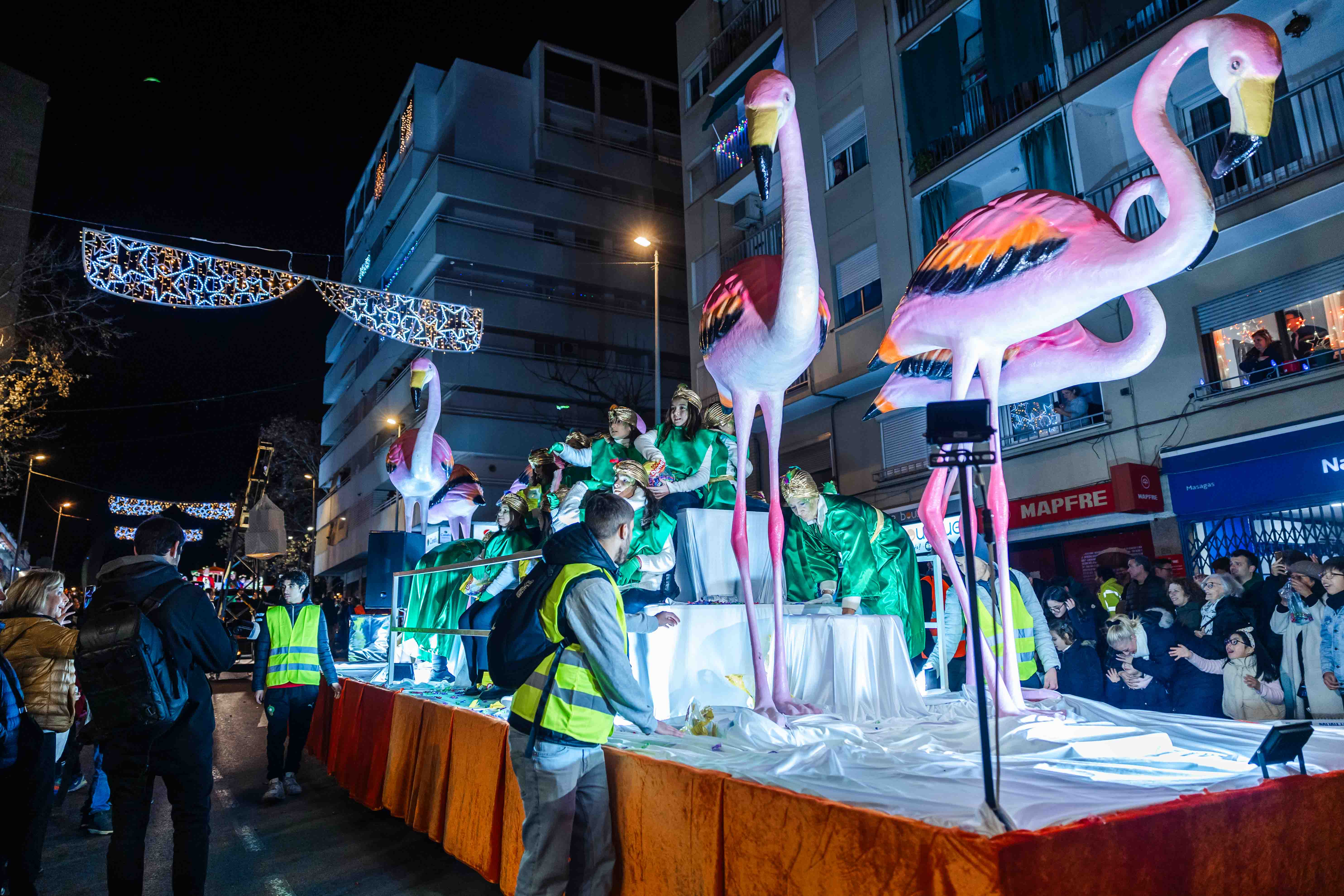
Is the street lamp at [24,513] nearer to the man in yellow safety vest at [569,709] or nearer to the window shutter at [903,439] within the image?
the man in yellow safety vest at [569,709]

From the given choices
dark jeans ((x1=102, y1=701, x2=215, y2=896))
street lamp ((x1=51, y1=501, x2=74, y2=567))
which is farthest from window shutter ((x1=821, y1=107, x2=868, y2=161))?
street lamp ((x1=51, y1=501, x2=74, y2=567))

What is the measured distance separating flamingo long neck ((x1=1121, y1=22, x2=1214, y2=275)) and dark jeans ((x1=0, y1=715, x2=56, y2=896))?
563cm

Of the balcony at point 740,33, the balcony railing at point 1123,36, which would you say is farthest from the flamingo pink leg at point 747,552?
the balcony at point 740,33

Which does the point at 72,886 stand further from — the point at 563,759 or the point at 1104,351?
the point at 1104,351

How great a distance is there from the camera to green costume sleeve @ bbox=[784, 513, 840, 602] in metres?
6.72

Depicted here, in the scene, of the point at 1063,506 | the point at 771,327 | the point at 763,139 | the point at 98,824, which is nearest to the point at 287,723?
the point at 98,824

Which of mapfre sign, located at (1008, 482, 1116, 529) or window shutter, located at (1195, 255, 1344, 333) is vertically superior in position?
A: window shutter, located at (1195, 255, 1344, 333)

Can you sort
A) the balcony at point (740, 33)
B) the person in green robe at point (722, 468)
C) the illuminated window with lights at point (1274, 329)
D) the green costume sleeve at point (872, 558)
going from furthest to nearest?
the balcony at point (740, 33), the illuminated window with lights at point (1274, 329), the person in green robe at point (722, 468), the green costume sleeve at point (872, 558)

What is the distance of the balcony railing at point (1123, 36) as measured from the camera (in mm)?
10680

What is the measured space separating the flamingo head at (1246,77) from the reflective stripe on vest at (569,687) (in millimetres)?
3169

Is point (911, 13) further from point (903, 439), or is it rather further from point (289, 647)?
point (289, 647)

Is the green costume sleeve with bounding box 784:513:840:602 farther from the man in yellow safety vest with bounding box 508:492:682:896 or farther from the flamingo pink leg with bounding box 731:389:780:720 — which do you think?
the man in yellow safety vest with bounding box 508:492:682:896

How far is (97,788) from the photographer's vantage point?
239 inches

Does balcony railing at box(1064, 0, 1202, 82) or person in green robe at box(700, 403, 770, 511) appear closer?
person in green robe at box(700, 403, 770, 511)
